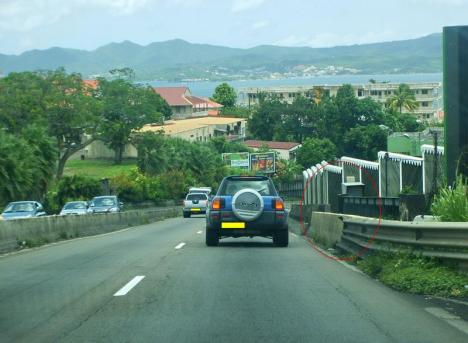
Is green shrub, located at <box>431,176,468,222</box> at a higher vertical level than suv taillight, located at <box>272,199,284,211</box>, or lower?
higher

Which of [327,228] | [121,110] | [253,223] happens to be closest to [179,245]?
[253,223]

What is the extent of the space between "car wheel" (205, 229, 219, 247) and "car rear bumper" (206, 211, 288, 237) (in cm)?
33

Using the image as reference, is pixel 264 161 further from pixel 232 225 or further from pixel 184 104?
pixel 232 225

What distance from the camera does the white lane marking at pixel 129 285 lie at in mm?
11258

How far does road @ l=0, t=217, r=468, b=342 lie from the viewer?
334 inches

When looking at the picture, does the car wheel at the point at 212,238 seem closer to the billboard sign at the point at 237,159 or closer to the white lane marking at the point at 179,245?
the white lane marking at the point at 179,245

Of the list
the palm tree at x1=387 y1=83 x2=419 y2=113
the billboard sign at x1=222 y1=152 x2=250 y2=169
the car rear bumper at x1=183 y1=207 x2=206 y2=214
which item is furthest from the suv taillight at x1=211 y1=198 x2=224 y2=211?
the palm tree at x1=387 y1=83 x2=419 y2=113

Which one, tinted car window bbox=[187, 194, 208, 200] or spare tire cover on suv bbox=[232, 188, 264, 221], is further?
tinted car window bbox=[187, 194, 208, 200]

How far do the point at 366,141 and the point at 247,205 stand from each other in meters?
70.0

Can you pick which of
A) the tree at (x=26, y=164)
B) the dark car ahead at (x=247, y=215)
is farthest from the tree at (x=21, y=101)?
the dark car ahead at (x=247, y=215)

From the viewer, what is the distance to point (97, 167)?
97.4 metres

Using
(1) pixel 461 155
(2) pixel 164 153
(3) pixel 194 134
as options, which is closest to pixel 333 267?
(1) pixel 461 155

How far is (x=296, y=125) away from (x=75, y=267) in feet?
344

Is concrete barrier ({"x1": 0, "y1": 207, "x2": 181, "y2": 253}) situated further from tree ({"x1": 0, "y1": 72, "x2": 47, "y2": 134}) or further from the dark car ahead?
tree ({"x1": 0, "y1": 72, "x2": 47, "y2": 134})
